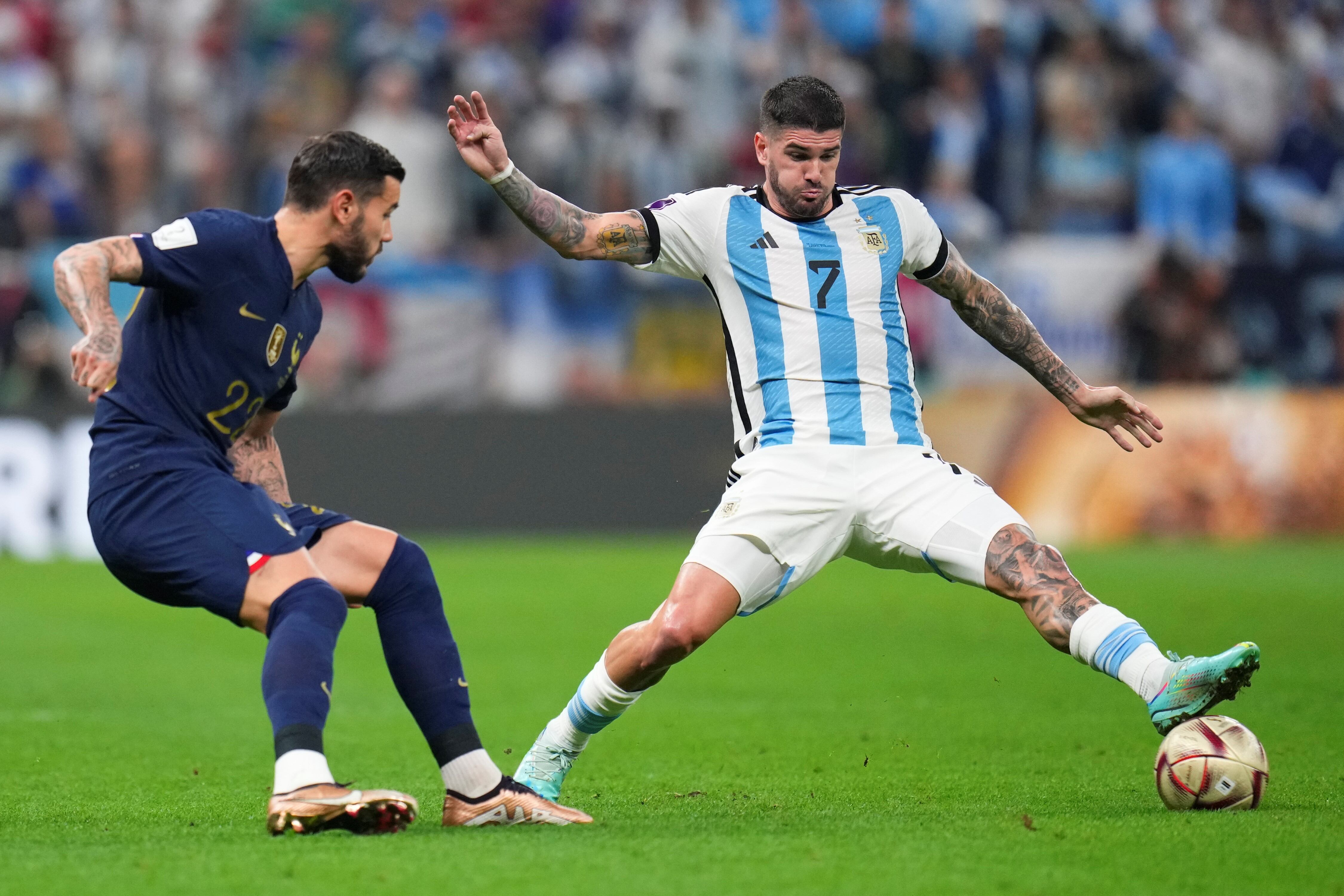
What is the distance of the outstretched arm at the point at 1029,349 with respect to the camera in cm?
563

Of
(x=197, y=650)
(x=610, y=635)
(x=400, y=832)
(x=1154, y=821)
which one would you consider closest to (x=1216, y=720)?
(x=1154, y=821)

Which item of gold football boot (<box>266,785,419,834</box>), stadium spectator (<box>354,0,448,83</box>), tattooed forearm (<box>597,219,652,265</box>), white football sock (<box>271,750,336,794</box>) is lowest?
gold football boot (<box>266,785,419,834</box>)

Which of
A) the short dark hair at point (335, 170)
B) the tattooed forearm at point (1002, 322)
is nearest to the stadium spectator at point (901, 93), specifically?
the tattooed forearm at point (1002, 322)

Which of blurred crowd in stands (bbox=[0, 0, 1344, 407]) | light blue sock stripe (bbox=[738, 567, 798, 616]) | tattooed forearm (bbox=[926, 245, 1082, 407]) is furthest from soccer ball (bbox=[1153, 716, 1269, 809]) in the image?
blurred crowd in stands (bbox=[0, 0, 1344, 407])

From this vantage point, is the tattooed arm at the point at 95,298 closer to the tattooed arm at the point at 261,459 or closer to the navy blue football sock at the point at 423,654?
the tattooed arm at the point at 261,459

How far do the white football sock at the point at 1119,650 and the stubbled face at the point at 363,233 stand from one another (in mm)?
2300

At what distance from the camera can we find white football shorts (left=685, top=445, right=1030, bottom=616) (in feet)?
16.9

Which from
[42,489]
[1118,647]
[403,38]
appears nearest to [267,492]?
[1118,647]

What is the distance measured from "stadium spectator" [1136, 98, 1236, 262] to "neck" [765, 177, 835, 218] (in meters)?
12.1

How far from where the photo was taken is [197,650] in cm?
1009

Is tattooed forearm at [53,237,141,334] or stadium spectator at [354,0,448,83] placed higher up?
stadium spectator at [354,0,448,83]

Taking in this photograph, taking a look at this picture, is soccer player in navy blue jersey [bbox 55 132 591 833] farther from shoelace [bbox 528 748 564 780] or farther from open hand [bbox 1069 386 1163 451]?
open hand [bbox 1069 386 1163 451]

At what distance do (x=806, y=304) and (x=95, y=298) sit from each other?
7.30ft

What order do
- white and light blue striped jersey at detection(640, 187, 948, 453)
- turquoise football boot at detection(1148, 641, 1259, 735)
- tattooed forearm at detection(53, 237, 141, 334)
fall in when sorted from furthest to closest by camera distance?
1. white and light blue striped jersey at detection(640, 187, 948, 453)
2. turquoise football boot at detection(1148, 641, 1259, 735)
3. tattooed forearm at detection(53, 237, 141, 334)
